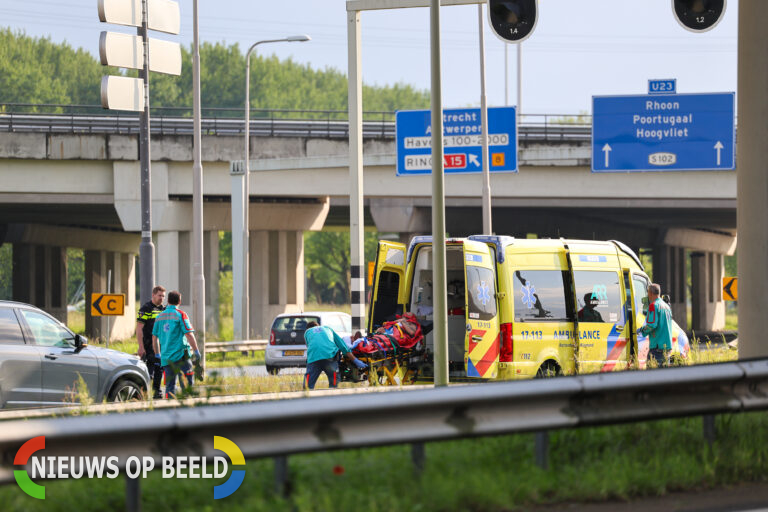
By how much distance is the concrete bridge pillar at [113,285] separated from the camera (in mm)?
50888

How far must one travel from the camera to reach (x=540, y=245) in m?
→ 15.5

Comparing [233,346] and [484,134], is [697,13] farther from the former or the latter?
[233,346]

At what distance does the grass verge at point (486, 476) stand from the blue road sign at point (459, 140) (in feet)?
68.3

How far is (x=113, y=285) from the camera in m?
57.0

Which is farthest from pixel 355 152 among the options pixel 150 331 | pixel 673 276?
pixel 673 276

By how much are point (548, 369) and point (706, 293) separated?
49.3 meters

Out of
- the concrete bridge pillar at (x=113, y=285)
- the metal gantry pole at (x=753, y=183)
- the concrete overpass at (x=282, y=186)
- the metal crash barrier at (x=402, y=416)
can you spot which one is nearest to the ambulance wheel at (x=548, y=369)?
the metal gantry pole at (x=753, y=183)

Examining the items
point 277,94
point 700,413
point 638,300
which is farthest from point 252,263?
point 277,94

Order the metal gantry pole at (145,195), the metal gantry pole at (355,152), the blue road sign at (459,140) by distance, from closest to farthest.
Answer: the metal gantry pole at (355,152), the metal gantry pole at (145,195), the blue road sign at (459,140)

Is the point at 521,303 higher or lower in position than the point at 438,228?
lower

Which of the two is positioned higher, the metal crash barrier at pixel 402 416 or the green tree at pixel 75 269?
the metal crash barrier at pixel 402 416

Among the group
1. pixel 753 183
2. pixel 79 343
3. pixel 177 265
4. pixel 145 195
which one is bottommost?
pixel 79 343

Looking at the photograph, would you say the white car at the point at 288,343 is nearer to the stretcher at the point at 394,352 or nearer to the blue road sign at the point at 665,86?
the stretcher at the point at 394,352

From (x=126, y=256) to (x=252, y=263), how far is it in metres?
17.1
